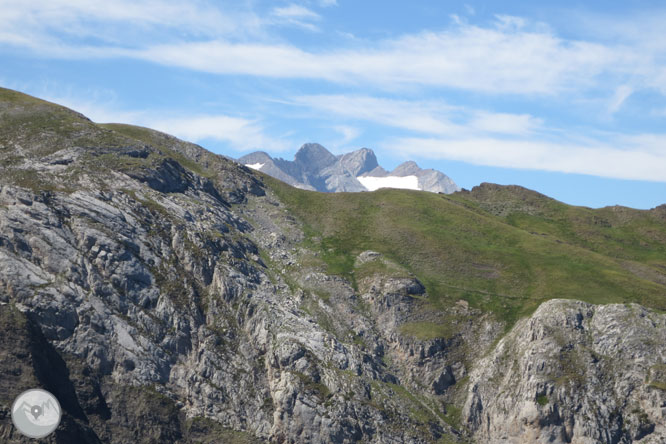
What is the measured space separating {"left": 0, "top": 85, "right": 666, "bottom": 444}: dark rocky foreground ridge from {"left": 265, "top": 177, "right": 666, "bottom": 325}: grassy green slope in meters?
0.77

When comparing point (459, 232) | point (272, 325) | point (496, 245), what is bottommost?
point (272, 325)

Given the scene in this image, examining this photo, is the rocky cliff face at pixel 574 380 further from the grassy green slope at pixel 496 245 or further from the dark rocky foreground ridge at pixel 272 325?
the grassy green slope at pixel 496 245

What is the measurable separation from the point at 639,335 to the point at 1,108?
14051cm

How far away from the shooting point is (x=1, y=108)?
14950 cm

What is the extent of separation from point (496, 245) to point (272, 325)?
58075mm

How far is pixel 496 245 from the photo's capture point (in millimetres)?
147375

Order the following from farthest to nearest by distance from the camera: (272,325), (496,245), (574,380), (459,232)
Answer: (459,232)
(496,245)
(272,325)
(574,380)

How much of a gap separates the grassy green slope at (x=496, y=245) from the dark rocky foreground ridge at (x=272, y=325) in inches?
30.3

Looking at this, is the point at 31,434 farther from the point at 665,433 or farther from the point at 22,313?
the point at 665,433

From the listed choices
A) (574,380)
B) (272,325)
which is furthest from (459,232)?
(272,325)

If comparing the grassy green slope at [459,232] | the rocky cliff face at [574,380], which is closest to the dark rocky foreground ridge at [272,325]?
the rocky cliff face at [574,380]

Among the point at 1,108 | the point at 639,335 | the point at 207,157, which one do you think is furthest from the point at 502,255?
the point at 1,108

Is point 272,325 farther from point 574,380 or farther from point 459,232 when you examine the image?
point 459,232

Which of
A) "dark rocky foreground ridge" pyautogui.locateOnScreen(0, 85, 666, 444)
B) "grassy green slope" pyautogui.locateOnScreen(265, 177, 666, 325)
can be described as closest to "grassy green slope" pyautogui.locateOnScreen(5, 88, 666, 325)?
"grassy green slope" pyautogui.locateOnScreen(265, 177, 666, 325)
